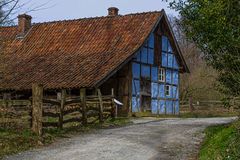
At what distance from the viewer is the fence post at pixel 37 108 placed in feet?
49.9

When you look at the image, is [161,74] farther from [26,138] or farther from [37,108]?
[26,138]

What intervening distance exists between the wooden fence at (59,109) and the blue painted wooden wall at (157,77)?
24.4 feet

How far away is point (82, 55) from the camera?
29.8 m

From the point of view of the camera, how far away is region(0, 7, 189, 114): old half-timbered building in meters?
27.1

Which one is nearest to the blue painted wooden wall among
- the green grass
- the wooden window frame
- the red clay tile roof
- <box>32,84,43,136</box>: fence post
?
the wooden window frame

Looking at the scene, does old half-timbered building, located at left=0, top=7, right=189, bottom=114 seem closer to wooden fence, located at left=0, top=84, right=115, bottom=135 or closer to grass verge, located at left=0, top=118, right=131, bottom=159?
wooden fence, located at left=0, top=84, right=115, bottom=135

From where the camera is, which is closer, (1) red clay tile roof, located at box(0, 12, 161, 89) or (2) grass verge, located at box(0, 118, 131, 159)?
(2) grass verge, located at box(0, 118, 131, 159)

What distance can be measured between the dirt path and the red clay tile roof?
847 cm

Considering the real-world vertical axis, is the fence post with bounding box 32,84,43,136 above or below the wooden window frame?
below

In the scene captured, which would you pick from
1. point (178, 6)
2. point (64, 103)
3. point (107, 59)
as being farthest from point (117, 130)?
point (107, 59)

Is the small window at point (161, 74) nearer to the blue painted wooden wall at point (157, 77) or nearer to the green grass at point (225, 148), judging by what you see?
the blue painted wooden wall at point (157, 77)

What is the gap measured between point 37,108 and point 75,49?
1598 cm

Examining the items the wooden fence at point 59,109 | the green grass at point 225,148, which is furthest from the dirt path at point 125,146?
the wooden fence at point 59,109

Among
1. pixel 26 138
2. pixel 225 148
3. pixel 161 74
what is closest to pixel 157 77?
pixel 161 74
